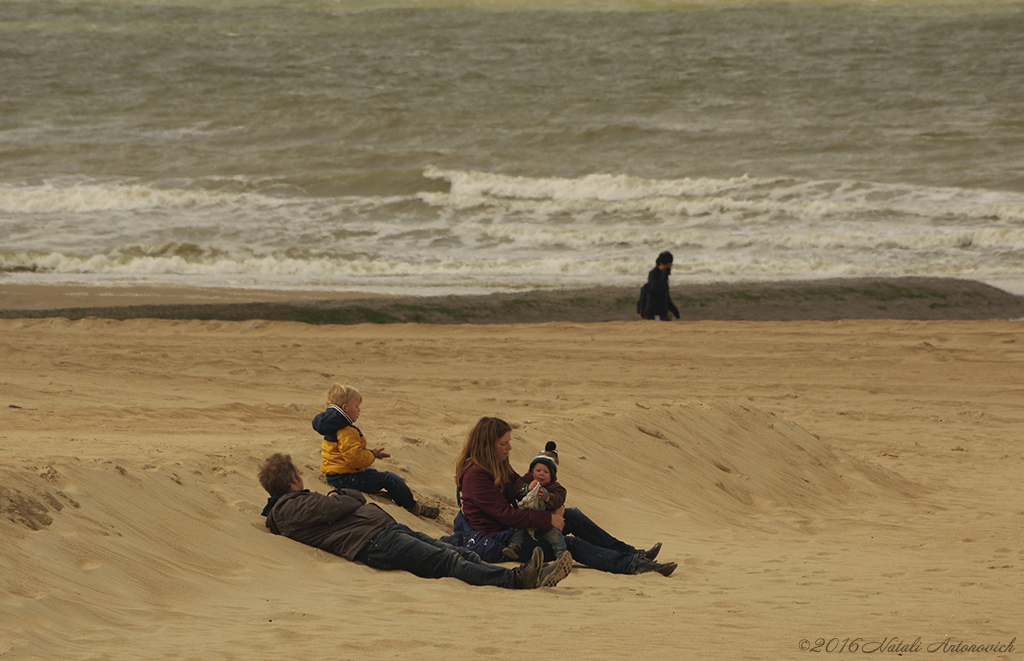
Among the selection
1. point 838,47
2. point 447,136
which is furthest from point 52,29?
point 838,47

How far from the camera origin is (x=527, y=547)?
613 cm

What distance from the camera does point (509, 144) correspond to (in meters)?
32.3

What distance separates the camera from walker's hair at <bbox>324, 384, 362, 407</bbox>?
651 cm

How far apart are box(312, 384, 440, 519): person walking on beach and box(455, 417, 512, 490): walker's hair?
2.64 ft

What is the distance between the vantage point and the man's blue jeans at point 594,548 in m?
6.32

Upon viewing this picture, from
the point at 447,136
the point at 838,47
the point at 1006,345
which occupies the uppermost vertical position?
the point at 838,47

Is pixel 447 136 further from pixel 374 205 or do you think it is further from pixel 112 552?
pixel 112 552

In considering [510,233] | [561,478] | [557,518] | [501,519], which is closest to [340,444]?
[501,519]

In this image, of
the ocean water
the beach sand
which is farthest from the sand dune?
the ocean water

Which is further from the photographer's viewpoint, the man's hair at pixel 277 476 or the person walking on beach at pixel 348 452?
the person walking on beach at pixel 348 452

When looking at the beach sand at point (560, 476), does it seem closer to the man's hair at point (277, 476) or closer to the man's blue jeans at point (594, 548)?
the man's blue jeans at point (594, 548)

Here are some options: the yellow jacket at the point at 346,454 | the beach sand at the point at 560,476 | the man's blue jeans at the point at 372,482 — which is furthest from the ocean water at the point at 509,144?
the yellow jacket at the point at 346,454

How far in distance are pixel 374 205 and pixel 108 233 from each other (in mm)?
6383

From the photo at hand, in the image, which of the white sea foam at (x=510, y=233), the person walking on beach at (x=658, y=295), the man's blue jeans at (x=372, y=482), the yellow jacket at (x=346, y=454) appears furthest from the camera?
the white sea foam at (x=510, y=233)
